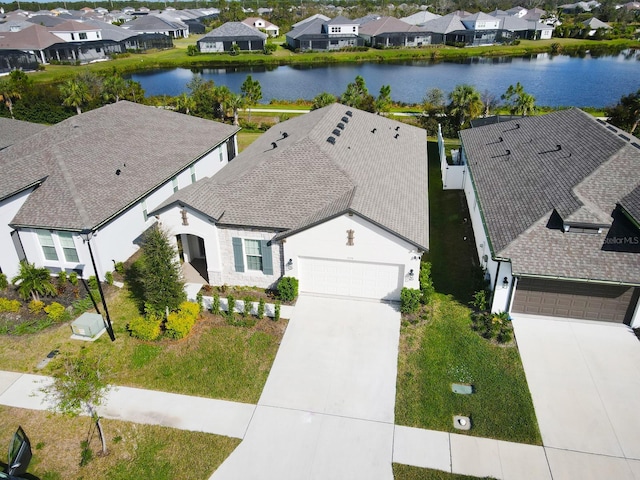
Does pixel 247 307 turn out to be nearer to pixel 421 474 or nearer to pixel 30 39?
pixel 421 474

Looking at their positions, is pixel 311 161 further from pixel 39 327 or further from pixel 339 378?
pixel 39 327

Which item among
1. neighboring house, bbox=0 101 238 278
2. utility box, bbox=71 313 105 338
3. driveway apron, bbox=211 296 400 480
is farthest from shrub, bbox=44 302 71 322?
driveway apron, bbox=211 296 400 480

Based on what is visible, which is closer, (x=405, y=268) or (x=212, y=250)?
(x=405, y=268)

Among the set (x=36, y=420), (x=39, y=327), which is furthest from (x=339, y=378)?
(x=39, y=327)

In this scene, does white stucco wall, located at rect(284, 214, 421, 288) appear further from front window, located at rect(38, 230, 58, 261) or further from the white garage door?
front window, located at rect(38, 230, 58, 261)

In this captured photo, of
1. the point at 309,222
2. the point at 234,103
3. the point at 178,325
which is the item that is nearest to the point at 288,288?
the point at 309,222
